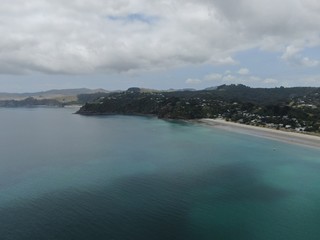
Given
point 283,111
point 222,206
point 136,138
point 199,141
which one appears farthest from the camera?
point 283,111

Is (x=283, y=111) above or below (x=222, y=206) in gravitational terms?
above

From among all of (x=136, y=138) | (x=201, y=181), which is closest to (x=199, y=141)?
(x=136, y=138)

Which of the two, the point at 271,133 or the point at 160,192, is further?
the point at 271,133

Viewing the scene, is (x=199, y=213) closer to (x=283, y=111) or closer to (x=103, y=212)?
(x=103, y=212)

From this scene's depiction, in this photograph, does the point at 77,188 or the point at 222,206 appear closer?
the point at 222,206

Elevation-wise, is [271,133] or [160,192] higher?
[271,133]
